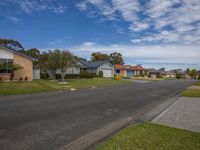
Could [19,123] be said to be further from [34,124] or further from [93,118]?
[93,118]

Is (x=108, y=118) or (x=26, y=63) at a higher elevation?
(x=26, y=63)

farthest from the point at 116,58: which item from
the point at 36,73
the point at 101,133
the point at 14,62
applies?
the point at 101,133

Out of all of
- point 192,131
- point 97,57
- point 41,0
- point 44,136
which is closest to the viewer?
point 44,136

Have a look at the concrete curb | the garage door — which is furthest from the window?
the garage door

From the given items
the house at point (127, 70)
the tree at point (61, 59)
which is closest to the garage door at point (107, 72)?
the house at point (127, 70)

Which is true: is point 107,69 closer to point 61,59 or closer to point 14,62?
point 61,59

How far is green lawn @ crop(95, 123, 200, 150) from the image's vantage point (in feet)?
15.0

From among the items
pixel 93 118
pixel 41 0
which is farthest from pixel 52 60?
pixel 93 118

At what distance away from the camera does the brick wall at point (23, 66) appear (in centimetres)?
2734

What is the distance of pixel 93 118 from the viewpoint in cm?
769

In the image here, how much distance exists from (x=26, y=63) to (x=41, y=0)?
14242 mm

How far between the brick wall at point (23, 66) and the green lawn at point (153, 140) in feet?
82.4

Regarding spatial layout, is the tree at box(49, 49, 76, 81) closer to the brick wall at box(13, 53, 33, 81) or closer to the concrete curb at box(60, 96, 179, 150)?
the brick wall at box(13, 53, 33, 81)

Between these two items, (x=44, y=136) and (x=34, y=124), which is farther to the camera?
(x=34, y=124)
